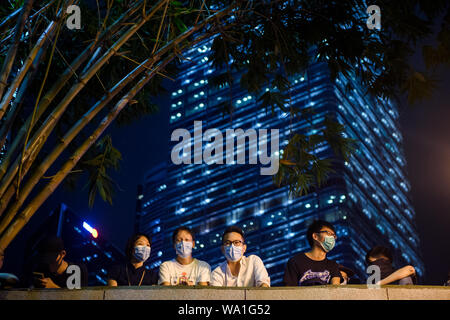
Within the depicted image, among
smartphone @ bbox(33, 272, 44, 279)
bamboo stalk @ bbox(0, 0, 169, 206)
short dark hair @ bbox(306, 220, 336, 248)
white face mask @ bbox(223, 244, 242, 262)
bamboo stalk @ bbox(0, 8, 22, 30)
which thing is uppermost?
bamboo stalk @ bbox(0, 8, 22, 30)

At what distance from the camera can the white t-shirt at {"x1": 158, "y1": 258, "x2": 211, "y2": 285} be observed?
6.30 meters

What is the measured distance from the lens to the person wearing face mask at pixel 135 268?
6.18 m

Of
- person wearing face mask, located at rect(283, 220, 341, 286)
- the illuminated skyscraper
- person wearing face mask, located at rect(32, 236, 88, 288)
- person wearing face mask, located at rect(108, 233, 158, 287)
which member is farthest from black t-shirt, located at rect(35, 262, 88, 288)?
the illuminated skyscraper

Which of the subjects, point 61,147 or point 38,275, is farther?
point 38,275

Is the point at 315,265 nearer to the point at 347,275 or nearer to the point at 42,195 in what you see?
the point at 347,275

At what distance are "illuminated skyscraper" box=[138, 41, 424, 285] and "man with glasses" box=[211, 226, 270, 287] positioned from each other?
68041 millimetres

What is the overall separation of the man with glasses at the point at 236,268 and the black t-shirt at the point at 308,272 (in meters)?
0.29

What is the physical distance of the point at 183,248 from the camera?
6.43 metres

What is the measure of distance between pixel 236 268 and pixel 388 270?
6.04 ft

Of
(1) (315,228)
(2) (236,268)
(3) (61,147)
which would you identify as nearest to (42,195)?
(3) (61,147)

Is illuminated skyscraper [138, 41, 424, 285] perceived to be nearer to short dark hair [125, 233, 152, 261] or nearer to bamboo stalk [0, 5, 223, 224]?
short dark hair [125, 233, 152, 261]

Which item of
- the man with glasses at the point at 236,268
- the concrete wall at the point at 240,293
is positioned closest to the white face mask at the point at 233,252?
the man with glasses at the point at 236,268

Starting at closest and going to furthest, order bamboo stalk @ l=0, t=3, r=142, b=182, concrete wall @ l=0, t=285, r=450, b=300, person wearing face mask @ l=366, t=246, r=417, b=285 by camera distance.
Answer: concrete wall @ l=0, t=285, r=450, b=300, bamboo stalk @ l=0, t=3, r=142, b=182, person wearing face mask @ l=366, t=246, r=417, b=285
